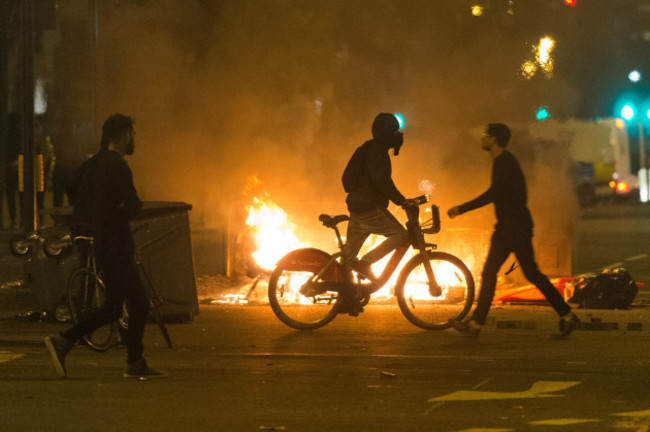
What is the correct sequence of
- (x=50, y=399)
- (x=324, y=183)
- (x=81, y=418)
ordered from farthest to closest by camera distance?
(x=324, y=183)
(x=50, y=399)
(x=81, y=418)

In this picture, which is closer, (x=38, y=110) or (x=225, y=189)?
(x=225, y=189)

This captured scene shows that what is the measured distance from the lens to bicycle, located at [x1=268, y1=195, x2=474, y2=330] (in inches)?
380

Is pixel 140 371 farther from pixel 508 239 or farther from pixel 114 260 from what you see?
pixel 508 239

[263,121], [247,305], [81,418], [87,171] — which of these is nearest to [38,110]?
[263,121]

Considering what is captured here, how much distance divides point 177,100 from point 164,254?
6.34 metres

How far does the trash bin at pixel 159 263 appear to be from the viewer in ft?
33.5

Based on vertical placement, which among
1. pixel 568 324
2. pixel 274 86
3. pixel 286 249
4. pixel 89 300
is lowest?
pixel 568 324

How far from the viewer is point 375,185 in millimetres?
9508

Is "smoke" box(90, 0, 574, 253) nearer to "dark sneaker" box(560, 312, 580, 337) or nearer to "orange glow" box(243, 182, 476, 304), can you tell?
"orange glow" box(243, 182, 476, 304)

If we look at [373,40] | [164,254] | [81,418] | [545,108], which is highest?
[373,40]

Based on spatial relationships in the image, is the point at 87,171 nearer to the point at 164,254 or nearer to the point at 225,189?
the point at 164,254

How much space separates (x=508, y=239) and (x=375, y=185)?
1139mm

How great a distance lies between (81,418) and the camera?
6379 millimetres

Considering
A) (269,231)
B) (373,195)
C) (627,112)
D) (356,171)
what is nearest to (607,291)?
(373,195)
